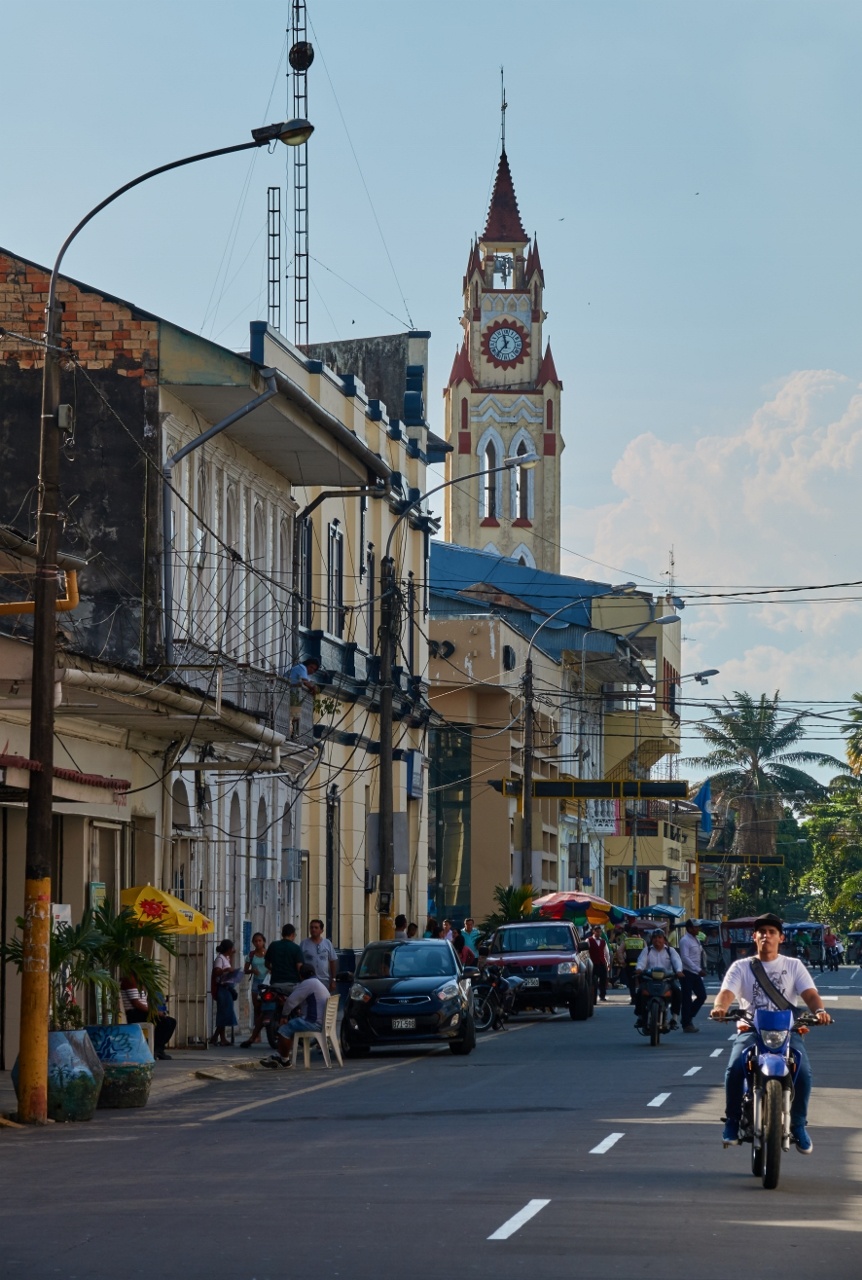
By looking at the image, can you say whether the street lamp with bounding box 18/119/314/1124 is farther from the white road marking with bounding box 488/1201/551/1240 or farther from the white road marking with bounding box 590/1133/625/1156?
the white road marking with bounding box 488/1201/551/1240

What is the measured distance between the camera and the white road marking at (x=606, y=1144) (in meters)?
15.4

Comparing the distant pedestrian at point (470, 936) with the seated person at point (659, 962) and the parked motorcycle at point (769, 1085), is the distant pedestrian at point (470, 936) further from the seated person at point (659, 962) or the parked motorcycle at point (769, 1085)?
the parked motorcycle at point (769, 1085)

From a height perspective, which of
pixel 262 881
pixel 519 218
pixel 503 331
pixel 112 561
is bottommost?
pixel 262 881

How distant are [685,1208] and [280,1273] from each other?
10.3 ft

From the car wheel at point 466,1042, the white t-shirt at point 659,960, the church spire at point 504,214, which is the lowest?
the car wheel at point 466,1042

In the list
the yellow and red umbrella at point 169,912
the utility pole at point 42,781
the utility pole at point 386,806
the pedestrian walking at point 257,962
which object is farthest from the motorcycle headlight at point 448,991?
the utility pole at point 42,781

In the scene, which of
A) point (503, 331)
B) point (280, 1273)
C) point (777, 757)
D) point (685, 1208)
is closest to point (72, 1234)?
point (280, 1273)

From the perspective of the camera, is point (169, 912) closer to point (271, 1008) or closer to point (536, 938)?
point (271, 1008)

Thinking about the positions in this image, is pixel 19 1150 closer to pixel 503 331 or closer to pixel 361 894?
pixel 361 894

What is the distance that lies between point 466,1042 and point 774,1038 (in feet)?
50.0

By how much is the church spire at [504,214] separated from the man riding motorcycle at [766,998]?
115829mm

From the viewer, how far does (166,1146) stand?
16.7 meters

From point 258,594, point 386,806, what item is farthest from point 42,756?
point 258,594

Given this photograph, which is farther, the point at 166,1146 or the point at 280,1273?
the point at 166,1146
